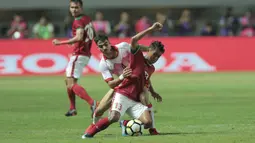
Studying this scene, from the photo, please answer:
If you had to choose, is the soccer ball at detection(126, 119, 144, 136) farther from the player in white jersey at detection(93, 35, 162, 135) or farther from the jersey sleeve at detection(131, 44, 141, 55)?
the jersey sleeve at detection(131, 44, 141, 55)

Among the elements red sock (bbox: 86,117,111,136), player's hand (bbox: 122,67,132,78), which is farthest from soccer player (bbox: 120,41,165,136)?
player's hand (bbox: 122,67,132,78)

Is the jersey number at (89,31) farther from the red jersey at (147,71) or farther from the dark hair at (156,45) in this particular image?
the dark hair at (156,45)

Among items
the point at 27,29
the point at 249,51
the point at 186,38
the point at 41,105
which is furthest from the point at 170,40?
the point at 41,105

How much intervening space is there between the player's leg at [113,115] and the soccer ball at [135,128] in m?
0.25

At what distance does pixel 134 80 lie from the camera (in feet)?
38.0

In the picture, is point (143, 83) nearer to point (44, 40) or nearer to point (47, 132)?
point (47, 132)

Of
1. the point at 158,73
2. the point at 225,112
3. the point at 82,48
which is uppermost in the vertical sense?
the point at 82,48

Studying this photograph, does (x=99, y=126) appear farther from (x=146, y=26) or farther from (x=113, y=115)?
(x=146, y=26)

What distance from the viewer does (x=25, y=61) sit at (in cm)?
2919

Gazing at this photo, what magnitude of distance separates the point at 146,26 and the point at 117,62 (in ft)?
69.6

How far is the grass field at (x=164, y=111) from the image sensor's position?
1138cm

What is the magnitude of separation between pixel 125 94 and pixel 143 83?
37 centimetres

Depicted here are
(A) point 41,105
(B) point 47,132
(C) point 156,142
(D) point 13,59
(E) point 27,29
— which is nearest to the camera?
(C) point 156,142

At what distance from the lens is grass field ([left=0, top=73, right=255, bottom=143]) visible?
11383 mm
